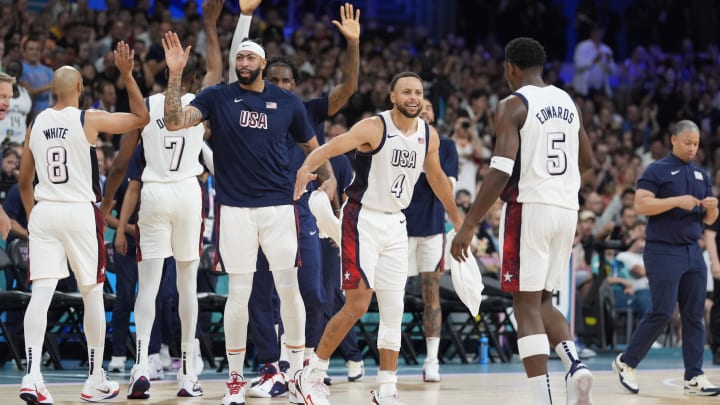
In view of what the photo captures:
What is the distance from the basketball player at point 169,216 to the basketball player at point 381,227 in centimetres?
137

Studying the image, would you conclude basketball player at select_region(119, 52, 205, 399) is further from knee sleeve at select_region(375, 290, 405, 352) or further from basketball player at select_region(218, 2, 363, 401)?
knee sleeve at select_region(375, 290, 405, 352)

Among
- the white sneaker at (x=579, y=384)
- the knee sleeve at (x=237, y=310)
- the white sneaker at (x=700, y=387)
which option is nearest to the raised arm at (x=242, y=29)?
the knee sleeve at (x=237, y=310)

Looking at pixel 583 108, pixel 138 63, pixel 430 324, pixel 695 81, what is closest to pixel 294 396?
pixel 430 324

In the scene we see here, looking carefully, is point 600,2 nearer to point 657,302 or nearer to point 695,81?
point 695,81

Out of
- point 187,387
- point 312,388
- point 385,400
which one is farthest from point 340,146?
point 187,387

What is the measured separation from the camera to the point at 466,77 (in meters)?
21.8

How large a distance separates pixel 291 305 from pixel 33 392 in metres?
1.91

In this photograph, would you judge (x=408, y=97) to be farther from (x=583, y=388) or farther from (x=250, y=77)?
(x=583, y=388)

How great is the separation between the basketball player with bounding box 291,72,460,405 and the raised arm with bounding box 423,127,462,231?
0.70ft

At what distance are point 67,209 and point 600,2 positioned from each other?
2251cm

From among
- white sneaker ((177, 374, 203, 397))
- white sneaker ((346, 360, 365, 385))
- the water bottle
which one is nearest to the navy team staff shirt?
white sneaker ((346, 360, 365, 385))

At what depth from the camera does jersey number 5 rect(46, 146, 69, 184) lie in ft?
26.8

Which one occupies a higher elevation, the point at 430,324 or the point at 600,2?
the point at 600,2

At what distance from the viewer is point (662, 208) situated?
10.2 metres
